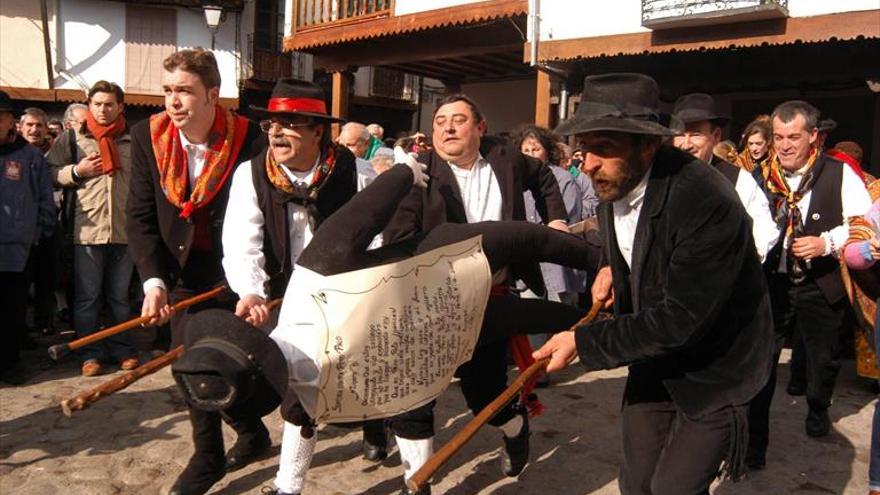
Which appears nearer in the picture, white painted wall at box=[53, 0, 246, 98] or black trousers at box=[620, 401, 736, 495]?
black trousers at box=[620, 401, 736, 495]

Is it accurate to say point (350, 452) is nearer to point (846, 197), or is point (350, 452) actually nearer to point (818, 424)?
point (818, 424)

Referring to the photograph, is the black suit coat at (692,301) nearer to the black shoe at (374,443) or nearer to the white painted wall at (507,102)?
the black shoe at (374,443)

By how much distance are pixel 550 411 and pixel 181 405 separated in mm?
2398

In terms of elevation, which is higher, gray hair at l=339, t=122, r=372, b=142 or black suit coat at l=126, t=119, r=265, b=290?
gray hair at l=339, t=122, r=372, b=142

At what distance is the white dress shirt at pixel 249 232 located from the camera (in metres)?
3.28

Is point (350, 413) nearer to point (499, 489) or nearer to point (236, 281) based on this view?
point (236, 281)

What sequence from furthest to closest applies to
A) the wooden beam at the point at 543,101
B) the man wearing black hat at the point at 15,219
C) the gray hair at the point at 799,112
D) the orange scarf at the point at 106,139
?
the wooden beam at the point at 543,101 < the orange scarf at the point at 106,139 < the man wearing black hat at the point at 15,219 < the gray hair at the point at 799,112

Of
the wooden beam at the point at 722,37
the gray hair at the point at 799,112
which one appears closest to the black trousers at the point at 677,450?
the gray hair at the point at 799,112

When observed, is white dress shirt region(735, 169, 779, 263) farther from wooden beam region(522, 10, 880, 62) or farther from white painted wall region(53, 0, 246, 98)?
white painted wall region(53, 0, 246, 98)

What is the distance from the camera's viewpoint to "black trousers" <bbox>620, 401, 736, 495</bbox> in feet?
8.27

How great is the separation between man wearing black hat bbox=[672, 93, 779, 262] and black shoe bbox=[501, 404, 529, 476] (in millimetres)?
1451

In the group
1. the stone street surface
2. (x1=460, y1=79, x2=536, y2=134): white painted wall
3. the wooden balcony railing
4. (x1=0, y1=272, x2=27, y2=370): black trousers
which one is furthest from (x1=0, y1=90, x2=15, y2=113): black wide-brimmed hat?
(x1=460, y1=79, x2=536, y2=134): white painted wall

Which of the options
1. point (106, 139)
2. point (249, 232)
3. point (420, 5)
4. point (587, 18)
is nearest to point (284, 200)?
point (249, 232)

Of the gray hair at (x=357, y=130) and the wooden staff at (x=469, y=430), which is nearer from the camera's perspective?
the wooden staff at (x=469, y=430)
